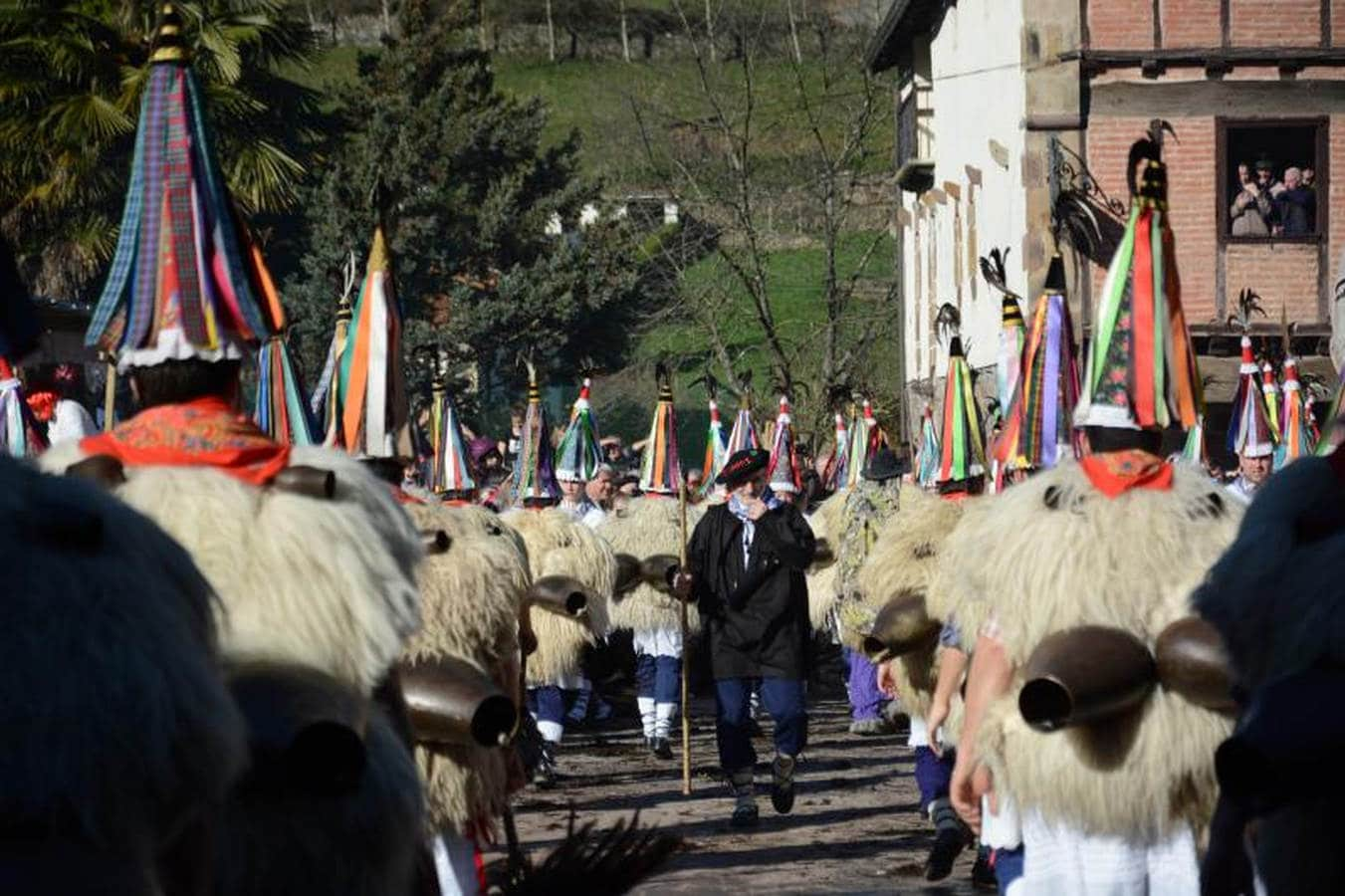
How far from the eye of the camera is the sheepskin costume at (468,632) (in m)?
8.09

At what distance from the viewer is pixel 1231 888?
438cm

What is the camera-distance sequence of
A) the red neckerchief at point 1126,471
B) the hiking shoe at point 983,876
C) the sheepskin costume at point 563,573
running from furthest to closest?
the sheepskin costume at point 563,573
the hiking shoe at point 983,876
the red neckerchief at point 1126,471

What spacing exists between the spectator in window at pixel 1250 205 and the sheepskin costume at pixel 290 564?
23832mm

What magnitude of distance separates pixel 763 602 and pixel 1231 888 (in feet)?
33.1

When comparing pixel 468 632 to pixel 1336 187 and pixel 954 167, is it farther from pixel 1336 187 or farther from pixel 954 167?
pixel 954 167

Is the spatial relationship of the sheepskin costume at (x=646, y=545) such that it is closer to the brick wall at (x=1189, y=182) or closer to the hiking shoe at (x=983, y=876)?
the hiking shoe at (x=983, y=876)

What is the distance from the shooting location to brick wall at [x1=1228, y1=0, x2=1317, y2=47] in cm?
2819

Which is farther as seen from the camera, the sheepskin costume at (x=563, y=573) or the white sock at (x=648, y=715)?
the white sock at (x=648, y=715)

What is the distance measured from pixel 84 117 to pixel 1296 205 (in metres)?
14.1

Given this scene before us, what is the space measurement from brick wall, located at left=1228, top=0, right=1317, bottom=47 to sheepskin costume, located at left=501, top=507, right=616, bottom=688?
1346 centimetres

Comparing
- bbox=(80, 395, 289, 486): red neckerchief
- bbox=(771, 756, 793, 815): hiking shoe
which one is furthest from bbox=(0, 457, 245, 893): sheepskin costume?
bbox=(771, 756, 793, 815): hiking shoe

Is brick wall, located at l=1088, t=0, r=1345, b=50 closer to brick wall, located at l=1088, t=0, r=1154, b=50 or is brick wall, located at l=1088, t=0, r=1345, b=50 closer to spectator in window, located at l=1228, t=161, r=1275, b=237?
brick wall, located at l=1088, t=0, r=1154, b=50

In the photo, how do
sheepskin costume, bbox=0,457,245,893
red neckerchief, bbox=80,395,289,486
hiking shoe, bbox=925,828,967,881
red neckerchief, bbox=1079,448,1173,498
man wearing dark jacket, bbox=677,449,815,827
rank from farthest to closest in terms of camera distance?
man wearing dark jacket, bbox=677,449,815,827 < hiking shoe, bbox=925,828,967,881 < red neckerchief, bbox=1079,448,1173,498 < red neckerchief, bbox=80,395,289,486 < sheepskin costume, bbox=0,457,245,893

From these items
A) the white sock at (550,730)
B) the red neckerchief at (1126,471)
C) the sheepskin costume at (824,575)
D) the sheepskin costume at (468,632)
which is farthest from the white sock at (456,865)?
the sheepskin costume at (824,575)
